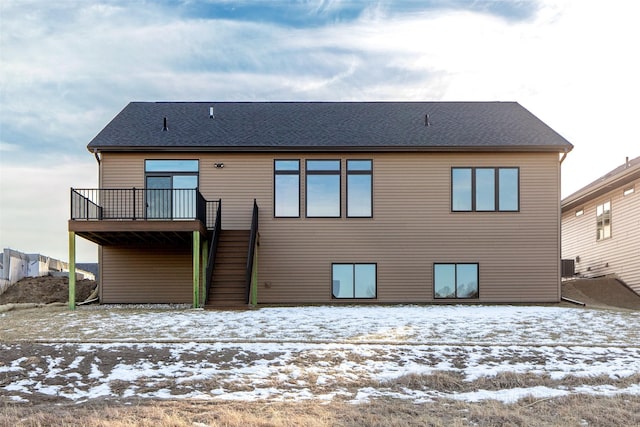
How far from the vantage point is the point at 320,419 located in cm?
704

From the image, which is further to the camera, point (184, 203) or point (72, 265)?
point (184, 203)

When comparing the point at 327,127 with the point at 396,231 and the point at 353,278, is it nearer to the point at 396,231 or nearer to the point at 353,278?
the point at 396,231

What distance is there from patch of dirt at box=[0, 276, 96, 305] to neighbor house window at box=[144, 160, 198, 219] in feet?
15.0

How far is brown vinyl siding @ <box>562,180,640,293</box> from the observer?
1953 cm

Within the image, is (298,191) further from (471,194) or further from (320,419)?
(320,419)

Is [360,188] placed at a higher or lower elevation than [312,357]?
higher

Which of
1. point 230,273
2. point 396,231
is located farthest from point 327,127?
point 230,273

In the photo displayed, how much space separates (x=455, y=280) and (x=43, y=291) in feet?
45.2

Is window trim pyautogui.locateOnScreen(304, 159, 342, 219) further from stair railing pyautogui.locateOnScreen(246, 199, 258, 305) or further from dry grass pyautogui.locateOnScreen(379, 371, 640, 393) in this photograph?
dry grass pyautogui.locateOnScreen(379, 371, 640, 393)

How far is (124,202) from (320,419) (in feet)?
40.4

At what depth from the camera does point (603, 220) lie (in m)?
21.9

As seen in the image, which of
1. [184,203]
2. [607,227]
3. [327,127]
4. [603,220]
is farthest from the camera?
[603,220]

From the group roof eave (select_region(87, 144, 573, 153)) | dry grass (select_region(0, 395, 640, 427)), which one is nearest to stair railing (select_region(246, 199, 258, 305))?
roof eave (select_region(87, 144, 573, 153))

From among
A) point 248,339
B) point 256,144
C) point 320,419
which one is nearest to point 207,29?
point 256,144
